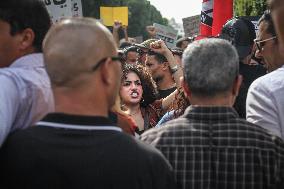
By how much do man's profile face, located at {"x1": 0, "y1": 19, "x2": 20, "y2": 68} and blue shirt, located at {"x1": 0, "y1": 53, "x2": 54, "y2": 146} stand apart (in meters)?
0.05

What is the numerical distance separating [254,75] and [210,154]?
1.98m

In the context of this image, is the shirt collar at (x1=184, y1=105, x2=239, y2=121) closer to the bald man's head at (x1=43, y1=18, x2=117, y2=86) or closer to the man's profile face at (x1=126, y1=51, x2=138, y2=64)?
the bald man's head at (x1=43, y1=18, x2=117, y2=86)

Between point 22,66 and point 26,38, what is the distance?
15cm

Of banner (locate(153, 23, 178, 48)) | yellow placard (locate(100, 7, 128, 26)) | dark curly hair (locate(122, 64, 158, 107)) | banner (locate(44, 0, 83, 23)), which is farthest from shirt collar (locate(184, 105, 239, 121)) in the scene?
yellow placard (locate(100, 7, 128, 26))

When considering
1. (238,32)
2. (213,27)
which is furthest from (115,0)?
(238,32)

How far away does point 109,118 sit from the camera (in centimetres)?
205

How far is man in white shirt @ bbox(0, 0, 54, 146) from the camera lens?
86.9 inches

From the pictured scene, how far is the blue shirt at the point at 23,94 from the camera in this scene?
2.16m

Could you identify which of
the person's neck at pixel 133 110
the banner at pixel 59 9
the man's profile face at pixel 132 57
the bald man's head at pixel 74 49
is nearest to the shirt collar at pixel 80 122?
the bald man's head at pixel 74 49

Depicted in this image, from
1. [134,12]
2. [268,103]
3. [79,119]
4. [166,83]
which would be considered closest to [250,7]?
[166,83]

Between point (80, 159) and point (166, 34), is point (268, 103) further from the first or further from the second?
point (166, 34)

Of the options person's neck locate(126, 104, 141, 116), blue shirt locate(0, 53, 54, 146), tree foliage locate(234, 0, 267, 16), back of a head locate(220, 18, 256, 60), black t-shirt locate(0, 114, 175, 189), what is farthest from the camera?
tree foliage locate(234, 0, 267, 16)

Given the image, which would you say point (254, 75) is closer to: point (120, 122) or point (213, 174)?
point (120, 122)

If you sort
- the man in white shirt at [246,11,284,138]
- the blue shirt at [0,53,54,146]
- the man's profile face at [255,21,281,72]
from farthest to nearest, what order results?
the man's profile face at [255,21,281,72], the man in white shirt at [246,11,284,138], the blue shirt at [0,53,54,146]
